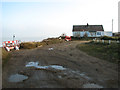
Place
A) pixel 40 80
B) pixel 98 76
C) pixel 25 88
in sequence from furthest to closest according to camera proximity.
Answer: pixel 98 76, pixel 40 80, pixel 25 88

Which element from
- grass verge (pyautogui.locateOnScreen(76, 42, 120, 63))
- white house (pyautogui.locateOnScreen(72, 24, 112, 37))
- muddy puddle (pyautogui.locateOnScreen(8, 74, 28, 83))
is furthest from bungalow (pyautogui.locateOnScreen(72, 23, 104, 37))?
muddy puddle (pyautogui.locateOnScreen(8, 74, 28, 83))

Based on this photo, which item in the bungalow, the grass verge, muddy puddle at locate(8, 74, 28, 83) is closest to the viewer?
muddy puddle at locate(8, 74, 28, 83)

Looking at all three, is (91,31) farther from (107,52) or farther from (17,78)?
(17,78)

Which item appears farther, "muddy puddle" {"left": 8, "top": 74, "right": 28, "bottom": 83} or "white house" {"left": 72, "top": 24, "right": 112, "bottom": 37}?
"white house" {"left": 72, "top": 24, "right": 112, "bottom": 37}

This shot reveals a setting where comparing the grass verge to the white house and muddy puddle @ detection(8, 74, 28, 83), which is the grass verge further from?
the white house

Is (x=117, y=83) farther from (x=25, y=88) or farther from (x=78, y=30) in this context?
(x=78, y=30)

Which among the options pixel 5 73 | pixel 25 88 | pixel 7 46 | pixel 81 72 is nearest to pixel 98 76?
pixel 81 72

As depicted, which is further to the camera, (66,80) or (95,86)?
(66,80)

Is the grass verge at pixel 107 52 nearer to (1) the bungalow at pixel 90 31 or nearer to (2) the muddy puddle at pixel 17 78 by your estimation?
(2) the muddy puddle at pixel 17 78

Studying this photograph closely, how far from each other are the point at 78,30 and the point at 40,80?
42.6m

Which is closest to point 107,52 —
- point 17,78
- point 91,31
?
point 17,78

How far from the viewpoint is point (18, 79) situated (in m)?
5.95

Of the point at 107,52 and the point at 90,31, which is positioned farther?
the point at 90,31

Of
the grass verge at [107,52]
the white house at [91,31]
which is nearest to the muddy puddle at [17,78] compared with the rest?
the grass verge at [107,52]
